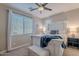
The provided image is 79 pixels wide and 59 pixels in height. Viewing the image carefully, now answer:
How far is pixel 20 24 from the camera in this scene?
2.23 m

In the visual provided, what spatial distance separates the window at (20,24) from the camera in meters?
2.14

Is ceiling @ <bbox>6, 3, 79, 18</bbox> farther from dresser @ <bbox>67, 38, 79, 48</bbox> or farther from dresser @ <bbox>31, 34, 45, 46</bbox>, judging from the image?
dresser @ <bbox>67, 38, 79, 48</bbox>

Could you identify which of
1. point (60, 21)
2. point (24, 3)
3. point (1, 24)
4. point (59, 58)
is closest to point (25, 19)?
point (24, 3)

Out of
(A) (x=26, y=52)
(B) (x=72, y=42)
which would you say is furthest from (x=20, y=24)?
(B) (x=72, y=42)

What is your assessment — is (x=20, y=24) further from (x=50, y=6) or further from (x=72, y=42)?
(x=72, y=42)

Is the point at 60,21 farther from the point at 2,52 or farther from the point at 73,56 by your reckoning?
the point at 2,52

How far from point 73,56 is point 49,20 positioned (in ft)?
2.94

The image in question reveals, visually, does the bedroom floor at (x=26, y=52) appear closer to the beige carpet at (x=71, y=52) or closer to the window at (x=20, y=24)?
the beige carpet at (x=71, y=52)

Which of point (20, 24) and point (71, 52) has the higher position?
point (20, 24)

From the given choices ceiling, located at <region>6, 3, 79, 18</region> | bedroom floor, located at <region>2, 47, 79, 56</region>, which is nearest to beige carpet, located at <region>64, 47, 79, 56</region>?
bedroom floor, located at <region>2, 47, 79, 56</region>

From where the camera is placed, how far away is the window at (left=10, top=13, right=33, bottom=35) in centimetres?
214

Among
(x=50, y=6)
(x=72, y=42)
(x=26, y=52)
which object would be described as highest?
(x=50, y=6)

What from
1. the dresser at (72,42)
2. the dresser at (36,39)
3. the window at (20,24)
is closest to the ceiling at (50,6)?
the window at (20,24)

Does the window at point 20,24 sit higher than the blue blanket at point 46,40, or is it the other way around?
the window at point 20,24
